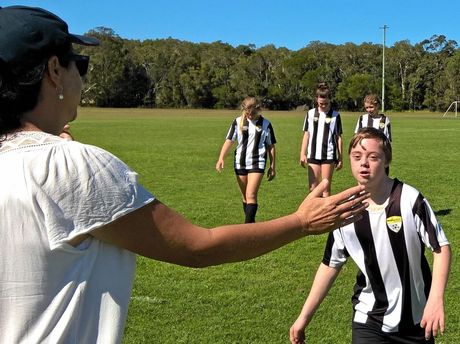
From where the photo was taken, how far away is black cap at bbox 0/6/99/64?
151 centimetres

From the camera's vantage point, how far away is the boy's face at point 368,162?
321cm

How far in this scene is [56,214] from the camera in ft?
4.82

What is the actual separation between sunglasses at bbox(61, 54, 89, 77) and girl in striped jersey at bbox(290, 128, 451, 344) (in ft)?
6.08

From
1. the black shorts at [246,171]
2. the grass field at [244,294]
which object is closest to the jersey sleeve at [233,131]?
the black shorts at [246,171]

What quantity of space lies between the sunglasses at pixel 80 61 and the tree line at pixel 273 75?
3813 inches

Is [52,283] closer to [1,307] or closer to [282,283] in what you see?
[1,307]

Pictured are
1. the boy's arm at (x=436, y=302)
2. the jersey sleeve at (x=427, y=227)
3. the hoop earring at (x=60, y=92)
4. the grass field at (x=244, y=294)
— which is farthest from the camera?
the grass field at (x=244, y=294)

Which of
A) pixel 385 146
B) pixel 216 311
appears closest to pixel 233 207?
pixel 216 311

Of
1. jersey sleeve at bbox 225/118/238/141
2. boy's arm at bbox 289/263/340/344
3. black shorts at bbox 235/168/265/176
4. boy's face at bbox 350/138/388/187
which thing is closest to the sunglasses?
boy's face at bbox 350/138/388/187

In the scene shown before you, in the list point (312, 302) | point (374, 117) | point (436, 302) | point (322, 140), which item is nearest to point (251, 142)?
point (322, 140)

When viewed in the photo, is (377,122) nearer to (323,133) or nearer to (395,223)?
(323,133)

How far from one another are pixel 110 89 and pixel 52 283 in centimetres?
10277

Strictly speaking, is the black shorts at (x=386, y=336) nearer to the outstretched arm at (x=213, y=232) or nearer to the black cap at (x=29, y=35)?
the outstretched arm at (x=213, y=232)

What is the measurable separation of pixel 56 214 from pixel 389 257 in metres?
2.08
